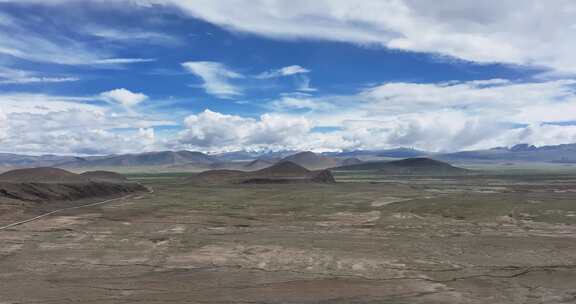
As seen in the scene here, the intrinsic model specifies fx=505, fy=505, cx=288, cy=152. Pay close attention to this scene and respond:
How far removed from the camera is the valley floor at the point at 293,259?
65.3 feet

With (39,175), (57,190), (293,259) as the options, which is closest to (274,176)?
(39,175)

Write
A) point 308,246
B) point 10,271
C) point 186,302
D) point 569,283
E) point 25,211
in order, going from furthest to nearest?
point 25,211
point 308,246
point 10,271
point 569,283
point 186,302

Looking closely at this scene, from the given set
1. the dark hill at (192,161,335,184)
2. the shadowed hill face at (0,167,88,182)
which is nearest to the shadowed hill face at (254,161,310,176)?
the dark hill at (192,161,335,184)

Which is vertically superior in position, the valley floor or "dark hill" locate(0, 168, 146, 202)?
"dark hill" locate(0, 168, 146, 202)

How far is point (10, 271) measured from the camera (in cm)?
2350

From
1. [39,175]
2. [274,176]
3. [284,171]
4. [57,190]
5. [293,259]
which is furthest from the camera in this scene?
[284,171]

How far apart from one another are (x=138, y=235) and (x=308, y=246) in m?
12.8

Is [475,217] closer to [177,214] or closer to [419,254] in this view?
[419,254]

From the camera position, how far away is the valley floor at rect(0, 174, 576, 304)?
19906 mm

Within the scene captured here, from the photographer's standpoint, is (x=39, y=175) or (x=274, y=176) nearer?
(x=39, y=175)

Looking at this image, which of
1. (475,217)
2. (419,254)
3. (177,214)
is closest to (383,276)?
(419,254)

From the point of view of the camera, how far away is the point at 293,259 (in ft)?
86.2

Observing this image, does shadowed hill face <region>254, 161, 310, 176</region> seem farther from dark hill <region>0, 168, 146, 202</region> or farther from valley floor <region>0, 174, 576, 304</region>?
valley floor <region>0, 174, 576, 304</region>

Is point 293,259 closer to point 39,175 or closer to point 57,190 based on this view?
point 57,190
